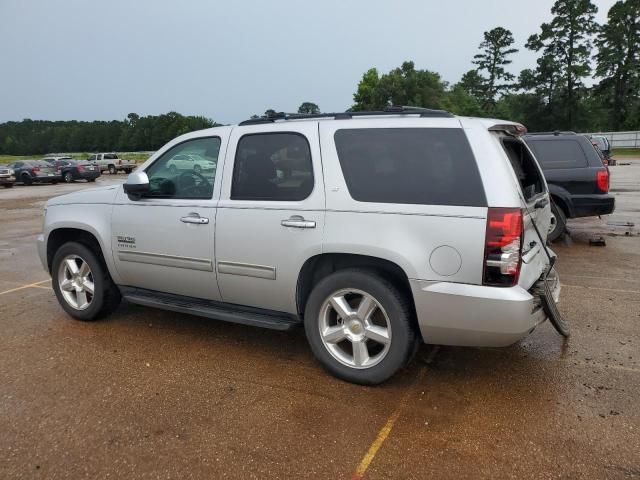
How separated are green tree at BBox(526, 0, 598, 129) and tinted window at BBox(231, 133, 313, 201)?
228ft

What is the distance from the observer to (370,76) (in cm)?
8200

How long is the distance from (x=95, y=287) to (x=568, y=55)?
72.6 meters

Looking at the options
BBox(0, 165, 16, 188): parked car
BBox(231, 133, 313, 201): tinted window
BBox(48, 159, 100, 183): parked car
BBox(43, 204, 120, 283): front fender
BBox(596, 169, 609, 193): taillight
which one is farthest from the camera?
BBox(48, 159, 100, 183): parked car

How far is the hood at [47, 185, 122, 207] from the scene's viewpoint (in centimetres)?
471

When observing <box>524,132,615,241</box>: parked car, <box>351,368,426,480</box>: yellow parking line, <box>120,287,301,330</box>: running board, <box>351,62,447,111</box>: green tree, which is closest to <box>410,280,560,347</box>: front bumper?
<box>351,368,426,480</box>: yellow parking line

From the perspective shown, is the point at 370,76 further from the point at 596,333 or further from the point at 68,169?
the point at 596,333

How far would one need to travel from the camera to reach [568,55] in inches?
2564

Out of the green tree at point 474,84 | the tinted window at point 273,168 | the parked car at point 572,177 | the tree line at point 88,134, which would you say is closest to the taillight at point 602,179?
the parked car at point 572,177

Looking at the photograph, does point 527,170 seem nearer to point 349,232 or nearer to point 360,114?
point 360,114

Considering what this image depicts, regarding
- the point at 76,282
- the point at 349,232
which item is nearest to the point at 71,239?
the point at 76,282

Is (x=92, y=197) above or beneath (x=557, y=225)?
above

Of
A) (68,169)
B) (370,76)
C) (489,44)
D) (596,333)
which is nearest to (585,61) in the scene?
(489,44)

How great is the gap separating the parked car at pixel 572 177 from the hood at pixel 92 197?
6354mm

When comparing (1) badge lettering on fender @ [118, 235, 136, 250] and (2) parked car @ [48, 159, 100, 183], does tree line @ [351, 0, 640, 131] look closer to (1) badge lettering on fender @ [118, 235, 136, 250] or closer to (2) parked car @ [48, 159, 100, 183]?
(2) parked car @ [48, 159, 100, 183]
